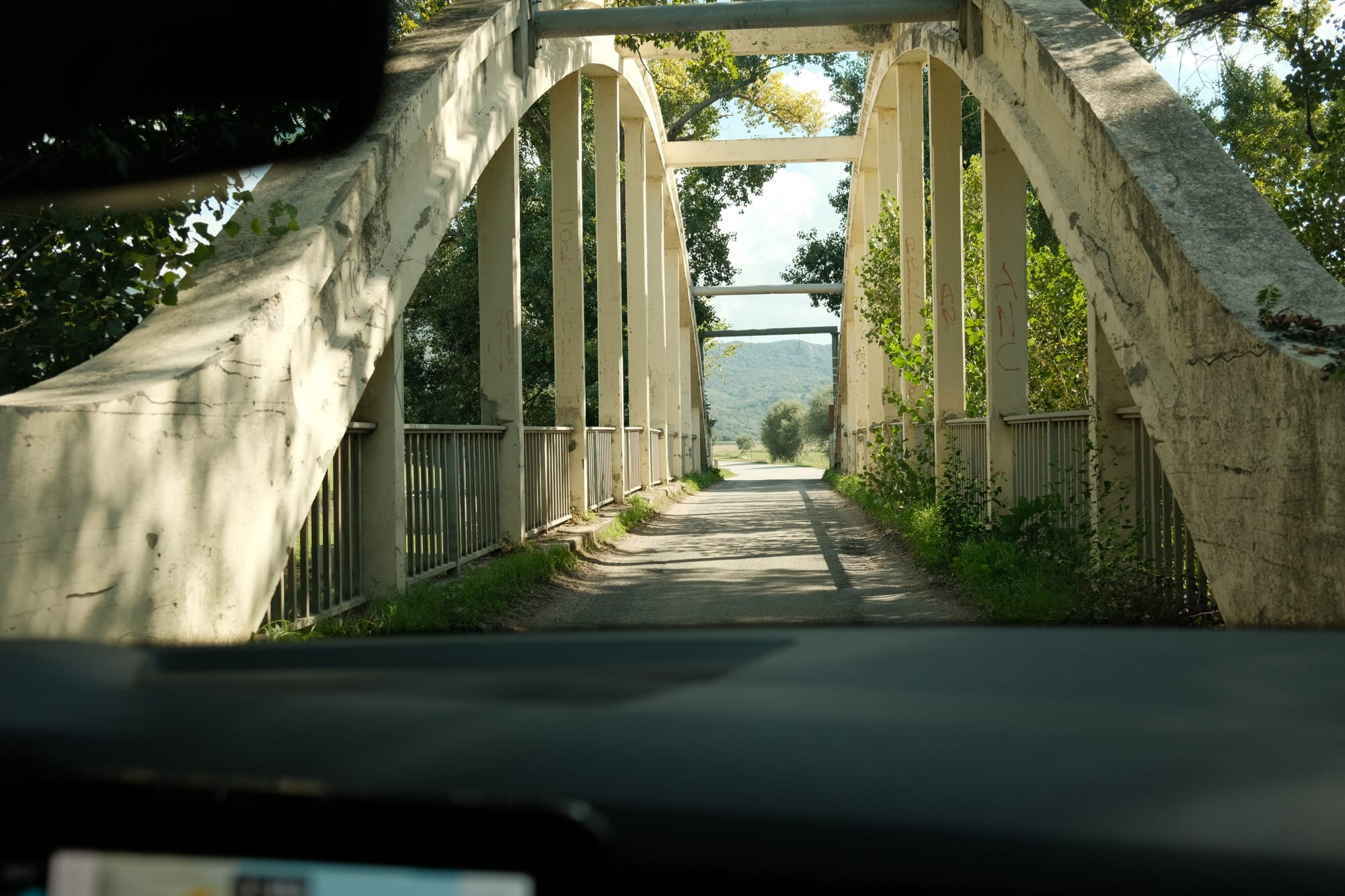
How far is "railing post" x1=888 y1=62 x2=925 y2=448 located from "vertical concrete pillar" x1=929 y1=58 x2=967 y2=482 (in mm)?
2010

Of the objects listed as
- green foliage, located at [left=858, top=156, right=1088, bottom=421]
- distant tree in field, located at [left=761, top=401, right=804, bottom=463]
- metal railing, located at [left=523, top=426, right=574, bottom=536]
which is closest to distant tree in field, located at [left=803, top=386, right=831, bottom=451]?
distant tree in field, located at [left=761, top=401, right=804, bottom=463]

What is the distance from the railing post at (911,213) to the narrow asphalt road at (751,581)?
241cm

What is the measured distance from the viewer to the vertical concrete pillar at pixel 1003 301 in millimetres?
9570

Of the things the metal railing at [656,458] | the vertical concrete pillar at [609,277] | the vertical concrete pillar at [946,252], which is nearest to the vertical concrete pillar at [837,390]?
the metal railing at [656,458]

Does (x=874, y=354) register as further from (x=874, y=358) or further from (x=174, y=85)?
(x=174, y=85)

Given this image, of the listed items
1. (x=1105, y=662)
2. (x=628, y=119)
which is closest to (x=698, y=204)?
(x=628, y=119)

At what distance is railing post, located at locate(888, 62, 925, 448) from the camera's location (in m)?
15.4

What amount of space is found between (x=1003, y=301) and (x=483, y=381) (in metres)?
4.61

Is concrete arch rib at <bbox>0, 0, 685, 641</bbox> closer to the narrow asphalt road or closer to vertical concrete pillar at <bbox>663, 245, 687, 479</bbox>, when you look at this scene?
the narrow asphalt road

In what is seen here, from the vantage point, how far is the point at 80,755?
96cm

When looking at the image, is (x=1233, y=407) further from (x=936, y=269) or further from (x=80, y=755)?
(x=936, y=269)

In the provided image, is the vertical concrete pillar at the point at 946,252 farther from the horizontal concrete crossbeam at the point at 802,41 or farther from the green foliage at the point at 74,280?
the green foliage at the point at 74,280

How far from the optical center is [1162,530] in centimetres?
618

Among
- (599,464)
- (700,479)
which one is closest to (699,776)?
(599,464)
